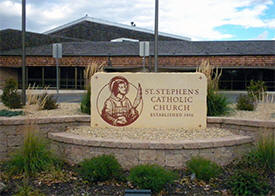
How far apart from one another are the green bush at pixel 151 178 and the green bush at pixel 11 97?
17.3 feet

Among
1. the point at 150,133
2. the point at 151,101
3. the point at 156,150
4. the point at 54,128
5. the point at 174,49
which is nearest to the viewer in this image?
the point at 156,150

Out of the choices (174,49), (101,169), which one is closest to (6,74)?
(174,49)

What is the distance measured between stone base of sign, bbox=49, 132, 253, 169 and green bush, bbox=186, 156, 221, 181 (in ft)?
1.23

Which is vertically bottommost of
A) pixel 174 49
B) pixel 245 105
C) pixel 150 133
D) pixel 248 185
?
pixel 248 185

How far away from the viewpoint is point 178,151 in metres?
5.46

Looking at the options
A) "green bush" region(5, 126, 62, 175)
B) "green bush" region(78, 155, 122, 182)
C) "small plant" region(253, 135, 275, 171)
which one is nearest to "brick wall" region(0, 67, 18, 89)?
"green bush" region(5, 126, 62, 175)

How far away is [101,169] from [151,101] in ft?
8.26

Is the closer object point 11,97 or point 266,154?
point 266,154

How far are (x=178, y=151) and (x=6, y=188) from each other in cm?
278

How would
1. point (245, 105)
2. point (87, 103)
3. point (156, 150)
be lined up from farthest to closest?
point (245, 105) < point (87, 103) < point (156, 150)

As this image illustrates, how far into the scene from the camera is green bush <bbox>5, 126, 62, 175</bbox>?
5.29m

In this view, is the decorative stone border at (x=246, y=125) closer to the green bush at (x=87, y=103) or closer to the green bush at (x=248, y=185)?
the green bush at (x=248, y=185)

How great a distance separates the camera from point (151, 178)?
4465 mm

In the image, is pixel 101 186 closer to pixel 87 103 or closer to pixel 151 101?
pixel 151 101
